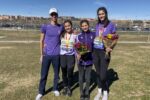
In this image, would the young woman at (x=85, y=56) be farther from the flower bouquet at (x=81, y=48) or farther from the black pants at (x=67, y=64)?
the black pants at (x=67, y=64)

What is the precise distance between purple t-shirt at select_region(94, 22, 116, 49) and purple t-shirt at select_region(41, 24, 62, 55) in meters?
0.99

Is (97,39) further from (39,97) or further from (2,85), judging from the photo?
(2,85)

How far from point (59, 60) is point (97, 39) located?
48.7 inches

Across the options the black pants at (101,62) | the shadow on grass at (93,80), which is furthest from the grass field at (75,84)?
the black pants at (101,62)

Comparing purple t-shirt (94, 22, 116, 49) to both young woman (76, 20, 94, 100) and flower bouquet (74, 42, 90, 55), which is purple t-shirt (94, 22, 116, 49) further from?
flower bouquet (74, 42, 90, 55)

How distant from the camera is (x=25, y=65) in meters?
14.0

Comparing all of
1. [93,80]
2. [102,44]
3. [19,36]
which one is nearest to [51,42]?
[102,44]

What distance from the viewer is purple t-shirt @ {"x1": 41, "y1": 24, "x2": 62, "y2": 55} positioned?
25.5ft

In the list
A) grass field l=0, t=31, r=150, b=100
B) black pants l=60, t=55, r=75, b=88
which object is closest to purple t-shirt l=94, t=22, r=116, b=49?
black pants l=60, t=55, r=75, b=88

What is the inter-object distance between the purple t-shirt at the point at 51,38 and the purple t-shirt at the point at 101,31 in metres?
0.99

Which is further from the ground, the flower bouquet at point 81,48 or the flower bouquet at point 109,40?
the flower bouquet at point 109,40

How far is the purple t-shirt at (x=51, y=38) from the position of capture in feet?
25.5

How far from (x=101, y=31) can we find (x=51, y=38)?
1.33m

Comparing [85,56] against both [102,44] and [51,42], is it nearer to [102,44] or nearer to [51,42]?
[102,44]
